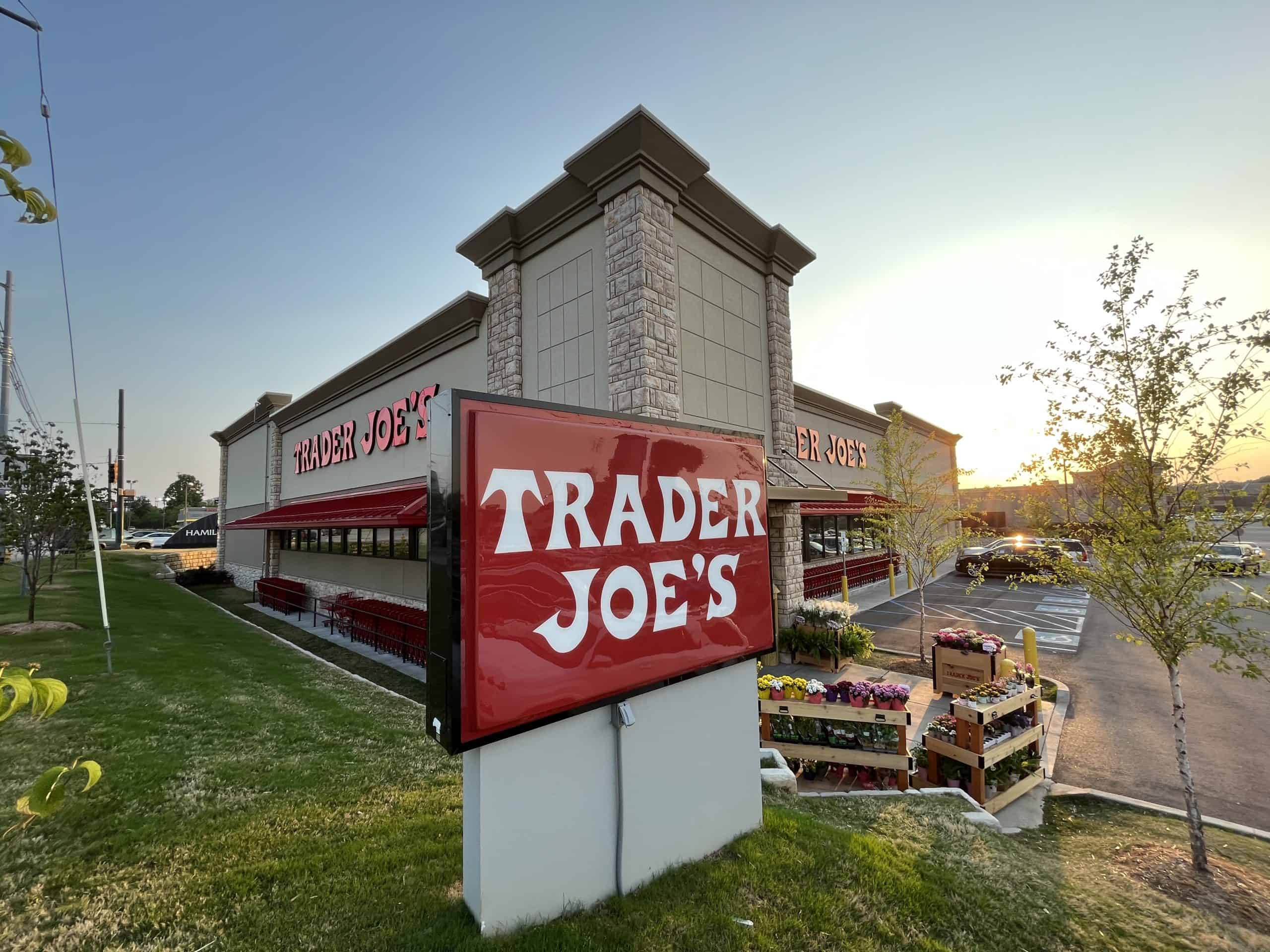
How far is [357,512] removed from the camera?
1363 cm

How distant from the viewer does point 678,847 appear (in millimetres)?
3799

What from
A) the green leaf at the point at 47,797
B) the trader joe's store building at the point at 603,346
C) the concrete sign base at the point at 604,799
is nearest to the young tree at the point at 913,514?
the trader joe's store building at the point at 603,346

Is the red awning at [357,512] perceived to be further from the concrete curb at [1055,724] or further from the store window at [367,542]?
the concrete curb at [1055,724]

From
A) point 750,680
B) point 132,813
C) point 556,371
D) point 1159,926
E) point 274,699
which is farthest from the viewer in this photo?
point 556,371

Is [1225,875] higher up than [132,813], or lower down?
lower down

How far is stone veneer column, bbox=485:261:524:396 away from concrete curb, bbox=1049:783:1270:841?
33.6 feet

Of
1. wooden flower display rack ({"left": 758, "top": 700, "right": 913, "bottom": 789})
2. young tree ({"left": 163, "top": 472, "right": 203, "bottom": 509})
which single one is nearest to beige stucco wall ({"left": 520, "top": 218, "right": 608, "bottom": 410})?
wooden flower display rack ({"left": 758, "top": 700, "right": 913, "bottom": 789})

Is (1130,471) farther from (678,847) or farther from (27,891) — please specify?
(27,891)

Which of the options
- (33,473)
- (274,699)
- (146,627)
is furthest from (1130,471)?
(33,473)

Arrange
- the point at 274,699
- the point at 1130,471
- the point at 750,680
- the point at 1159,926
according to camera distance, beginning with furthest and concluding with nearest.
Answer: the point at 274,699
the point at 1130,471
the point at 750,680
the point at 1159,926

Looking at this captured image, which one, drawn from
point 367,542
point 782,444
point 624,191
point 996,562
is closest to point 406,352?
point 367,542

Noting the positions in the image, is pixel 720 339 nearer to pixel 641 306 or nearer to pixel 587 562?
pixel 641 306

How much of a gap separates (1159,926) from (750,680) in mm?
3097

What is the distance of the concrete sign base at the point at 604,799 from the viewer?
2971 millimetres
